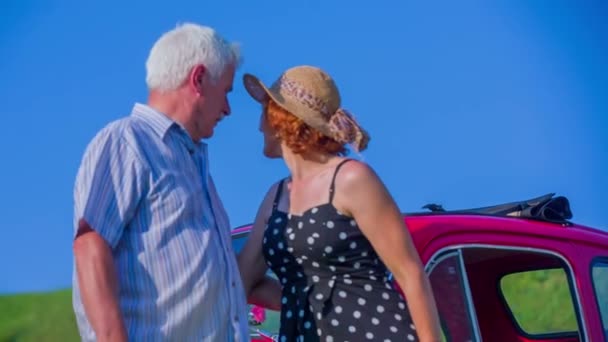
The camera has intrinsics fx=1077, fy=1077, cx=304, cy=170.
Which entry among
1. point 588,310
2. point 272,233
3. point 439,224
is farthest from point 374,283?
point 588,310

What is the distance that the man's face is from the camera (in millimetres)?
3186

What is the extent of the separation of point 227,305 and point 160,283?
0.21 metres

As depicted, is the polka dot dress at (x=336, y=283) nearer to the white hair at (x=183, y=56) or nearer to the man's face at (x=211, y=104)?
the man's face at (x=211, y=104)

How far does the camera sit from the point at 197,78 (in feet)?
10.3

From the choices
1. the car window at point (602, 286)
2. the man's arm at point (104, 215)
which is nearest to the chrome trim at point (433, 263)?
the car window at point (602, 286)

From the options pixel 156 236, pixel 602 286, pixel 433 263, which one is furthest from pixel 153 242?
pixel 602 286

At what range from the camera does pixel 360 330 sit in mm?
3359

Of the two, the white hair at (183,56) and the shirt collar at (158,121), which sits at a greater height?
the white hair at (183,56)

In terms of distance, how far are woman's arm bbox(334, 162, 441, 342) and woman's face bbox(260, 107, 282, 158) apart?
348 mm

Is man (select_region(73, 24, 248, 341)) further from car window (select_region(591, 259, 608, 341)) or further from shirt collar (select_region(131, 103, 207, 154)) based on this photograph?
car window (select_region(591, 259, 608, 341))

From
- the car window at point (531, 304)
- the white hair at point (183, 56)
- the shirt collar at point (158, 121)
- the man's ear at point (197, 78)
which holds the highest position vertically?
the white hair at point (183, 56)

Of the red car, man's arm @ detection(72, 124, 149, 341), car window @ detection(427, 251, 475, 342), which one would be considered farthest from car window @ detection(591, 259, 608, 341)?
man's arm @ detection(72, 124, 149, 341)

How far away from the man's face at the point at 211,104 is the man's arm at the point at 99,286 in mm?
505

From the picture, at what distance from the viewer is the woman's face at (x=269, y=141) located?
3.55 metres
